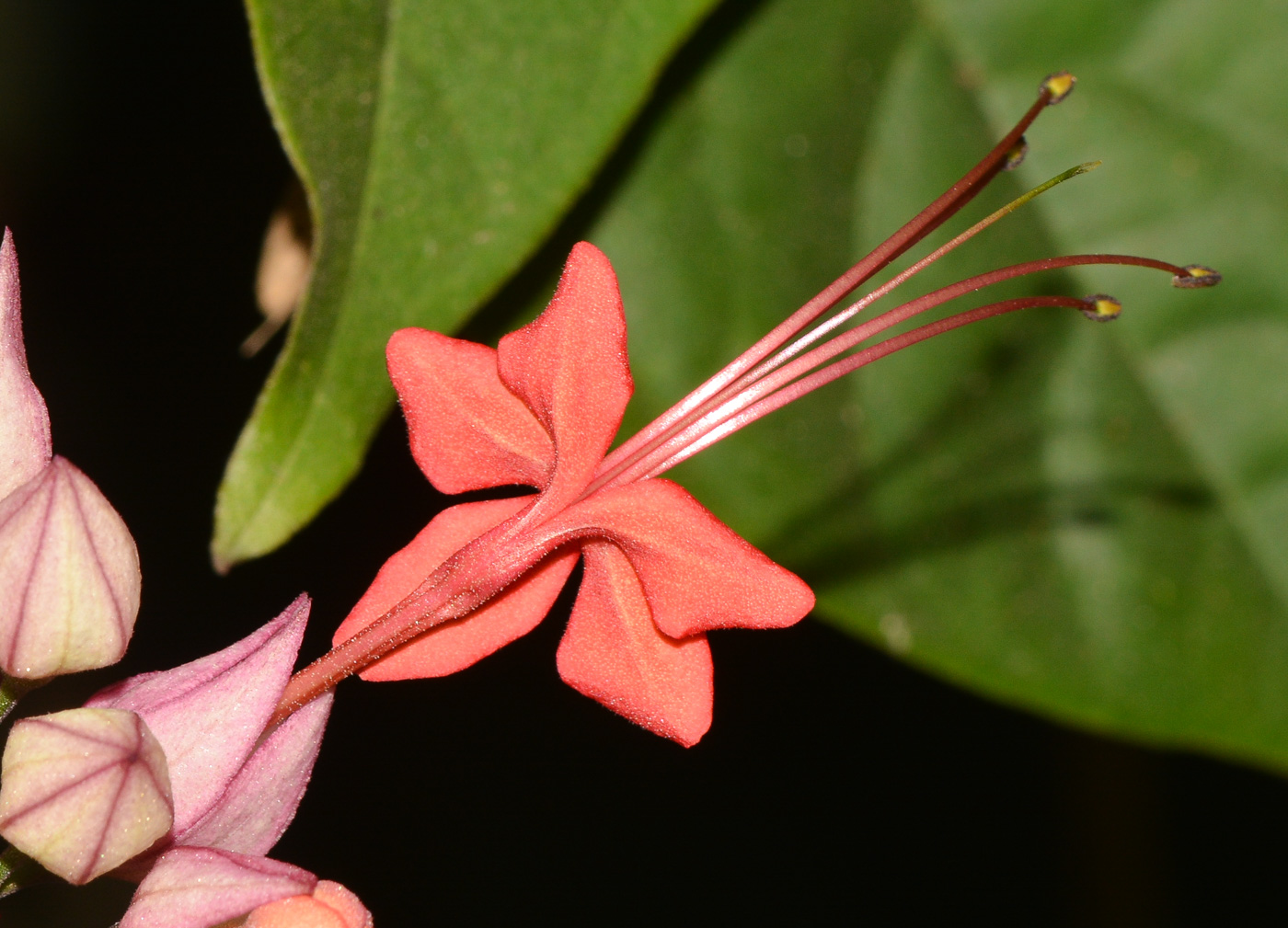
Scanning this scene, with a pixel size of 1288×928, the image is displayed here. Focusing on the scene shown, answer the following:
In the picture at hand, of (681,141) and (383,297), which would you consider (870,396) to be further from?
(383,297)

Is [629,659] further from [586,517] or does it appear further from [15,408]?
[15,408]

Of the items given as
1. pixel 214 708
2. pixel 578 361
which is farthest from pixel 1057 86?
pixel 214 708

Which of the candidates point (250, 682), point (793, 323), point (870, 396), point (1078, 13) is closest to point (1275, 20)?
point (1078, 13)

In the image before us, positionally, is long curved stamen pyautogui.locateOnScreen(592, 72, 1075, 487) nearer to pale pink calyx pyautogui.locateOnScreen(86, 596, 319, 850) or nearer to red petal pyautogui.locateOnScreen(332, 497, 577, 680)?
red petal pyautogui.locateOnScreen(332, 497, 577, 680)

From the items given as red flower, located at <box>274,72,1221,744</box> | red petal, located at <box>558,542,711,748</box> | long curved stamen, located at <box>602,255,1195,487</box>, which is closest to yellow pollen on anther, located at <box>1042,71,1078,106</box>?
red flower, located at <box>274,72,1221,744</box>

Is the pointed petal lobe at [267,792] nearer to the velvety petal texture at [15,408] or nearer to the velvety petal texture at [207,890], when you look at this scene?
the velvety petal texture at [207,890]
